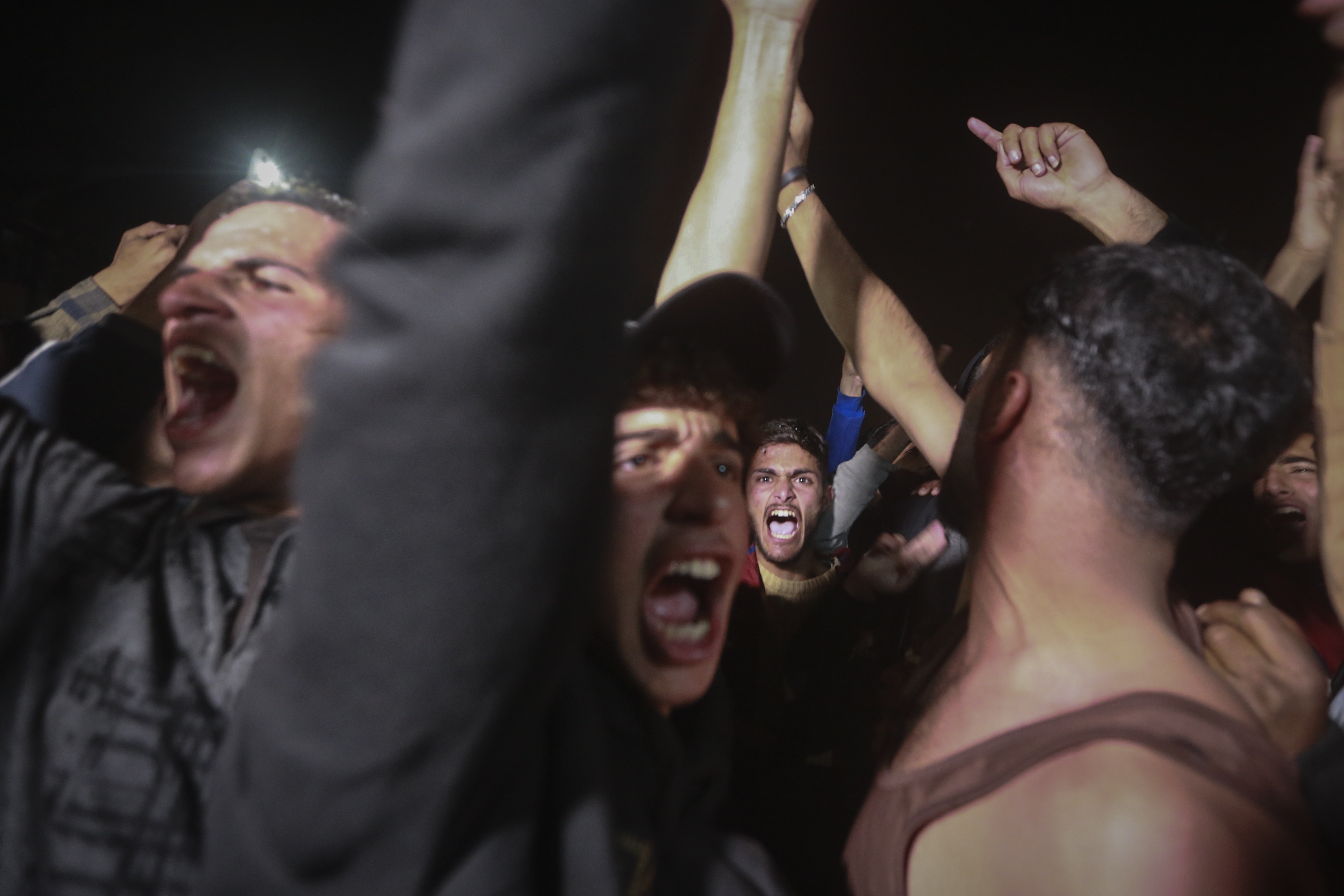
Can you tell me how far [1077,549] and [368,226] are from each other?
1.17 m

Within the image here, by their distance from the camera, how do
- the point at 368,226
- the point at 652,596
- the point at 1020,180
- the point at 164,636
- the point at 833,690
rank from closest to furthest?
the point at 368,226, the point at 164,636, the point at 652,596, the point at 1020,180, the point at 833,690

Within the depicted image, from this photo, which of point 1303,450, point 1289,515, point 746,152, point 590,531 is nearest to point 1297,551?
point 1289,515

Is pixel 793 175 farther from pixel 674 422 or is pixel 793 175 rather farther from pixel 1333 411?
pixel 1333 411

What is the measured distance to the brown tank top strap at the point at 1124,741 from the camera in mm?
A: 864

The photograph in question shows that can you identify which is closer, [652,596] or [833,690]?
[652,596]

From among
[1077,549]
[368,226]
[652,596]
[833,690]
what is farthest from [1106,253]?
[833,690]

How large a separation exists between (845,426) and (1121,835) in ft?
7.65

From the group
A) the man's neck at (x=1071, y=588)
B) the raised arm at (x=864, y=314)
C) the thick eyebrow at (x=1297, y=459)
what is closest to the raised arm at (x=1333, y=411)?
the man's neck at (x=1071, y=588)

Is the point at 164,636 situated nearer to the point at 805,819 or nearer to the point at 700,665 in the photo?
the point at 700,665

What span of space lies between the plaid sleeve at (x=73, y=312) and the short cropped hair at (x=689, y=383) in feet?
3.60

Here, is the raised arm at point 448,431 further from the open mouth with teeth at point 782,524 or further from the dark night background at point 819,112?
the open mouth with teeth at point 782,524

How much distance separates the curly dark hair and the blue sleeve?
1.88 metres

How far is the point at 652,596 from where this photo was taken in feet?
3.19

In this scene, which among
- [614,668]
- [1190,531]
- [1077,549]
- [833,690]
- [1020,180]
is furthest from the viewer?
[833,690]
